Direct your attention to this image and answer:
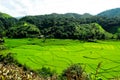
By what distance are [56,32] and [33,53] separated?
46580mm

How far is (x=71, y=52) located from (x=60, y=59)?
8857 mm

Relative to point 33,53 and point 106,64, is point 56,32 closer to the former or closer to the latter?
point 33,53

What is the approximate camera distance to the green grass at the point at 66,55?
200 ft

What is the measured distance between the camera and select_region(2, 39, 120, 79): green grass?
61094 mm

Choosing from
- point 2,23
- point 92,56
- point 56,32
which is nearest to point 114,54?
point 92,56

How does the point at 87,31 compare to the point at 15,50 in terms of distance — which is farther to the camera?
the point at 87,31

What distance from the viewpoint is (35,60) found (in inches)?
2611

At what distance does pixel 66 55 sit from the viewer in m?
72.2

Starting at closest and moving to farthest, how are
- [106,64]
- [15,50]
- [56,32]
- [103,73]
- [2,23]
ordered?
1. [103,73]
2. [106,64]
3. [15,50]
4. [56,32]
5. [2,23]

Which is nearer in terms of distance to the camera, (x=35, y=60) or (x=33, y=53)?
(x=35, y=60)

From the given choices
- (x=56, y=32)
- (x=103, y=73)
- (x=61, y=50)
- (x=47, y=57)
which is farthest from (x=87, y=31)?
(x=103, y=73)

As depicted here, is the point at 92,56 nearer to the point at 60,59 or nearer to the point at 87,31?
the point at 60,59

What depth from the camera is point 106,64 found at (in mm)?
64000

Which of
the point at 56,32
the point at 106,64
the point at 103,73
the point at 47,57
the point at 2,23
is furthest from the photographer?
the point at 2,23
